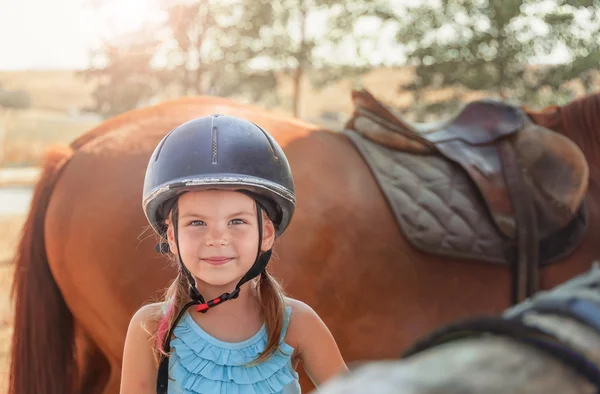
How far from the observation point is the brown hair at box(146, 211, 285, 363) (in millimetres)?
1367

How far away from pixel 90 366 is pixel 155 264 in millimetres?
599

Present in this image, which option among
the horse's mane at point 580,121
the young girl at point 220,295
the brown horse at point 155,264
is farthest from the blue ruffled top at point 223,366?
the horse's mane at point 580,121

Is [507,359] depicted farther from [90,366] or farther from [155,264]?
[90,366]

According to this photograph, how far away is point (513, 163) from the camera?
2705 millimetres


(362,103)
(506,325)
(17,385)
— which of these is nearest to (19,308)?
(17,385)

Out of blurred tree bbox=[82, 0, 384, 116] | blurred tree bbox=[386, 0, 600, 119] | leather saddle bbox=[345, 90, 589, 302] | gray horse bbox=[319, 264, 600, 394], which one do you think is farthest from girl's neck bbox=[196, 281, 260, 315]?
blurred tree bbox=[82, 0, 384, 116]

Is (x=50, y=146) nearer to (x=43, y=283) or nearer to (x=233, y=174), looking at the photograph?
(x=43, y=283)

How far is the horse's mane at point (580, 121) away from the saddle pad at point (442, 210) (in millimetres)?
385

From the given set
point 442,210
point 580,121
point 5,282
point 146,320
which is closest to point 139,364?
point 146,320

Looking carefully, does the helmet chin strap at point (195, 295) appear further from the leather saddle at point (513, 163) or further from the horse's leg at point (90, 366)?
the leather saddle at point (513, 163)

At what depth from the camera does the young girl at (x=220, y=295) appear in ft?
4.47

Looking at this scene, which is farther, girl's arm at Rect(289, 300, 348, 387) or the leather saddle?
the leather saddle

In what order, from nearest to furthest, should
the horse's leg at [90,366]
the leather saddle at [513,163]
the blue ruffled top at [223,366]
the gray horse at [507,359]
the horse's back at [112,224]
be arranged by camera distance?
the gray horse at [507,359] → the blue ruffled top at [223,366] → the horse's back at [112,224] → the horse's leg at [90,366] → the leather saddle at [513,163]

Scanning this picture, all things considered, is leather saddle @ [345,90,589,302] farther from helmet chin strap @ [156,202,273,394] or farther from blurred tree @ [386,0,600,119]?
blurred tree @ [386,0,600,119]
